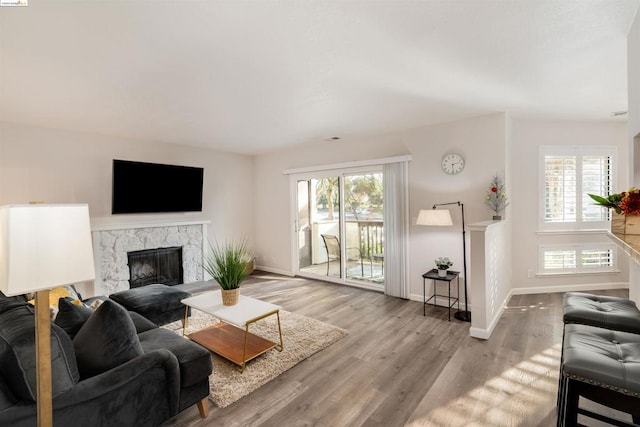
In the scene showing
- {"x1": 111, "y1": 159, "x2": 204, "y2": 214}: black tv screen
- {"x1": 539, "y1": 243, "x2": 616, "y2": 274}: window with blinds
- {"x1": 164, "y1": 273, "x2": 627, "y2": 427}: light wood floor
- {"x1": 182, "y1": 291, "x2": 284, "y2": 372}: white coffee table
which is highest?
{"x1": 111, "y1": 159, "x2": 204, "y2": 214}: black tv screen

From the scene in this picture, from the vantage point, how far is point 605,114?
4031mm

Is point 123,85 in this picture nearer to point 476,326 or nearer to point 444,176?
point 444,176

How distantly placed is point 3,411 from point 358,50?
2.75m

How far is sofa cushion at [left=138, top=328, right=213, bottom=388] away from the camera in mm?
1925

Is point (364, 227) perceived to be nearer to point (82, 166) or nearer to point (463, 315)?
point (463, 315)

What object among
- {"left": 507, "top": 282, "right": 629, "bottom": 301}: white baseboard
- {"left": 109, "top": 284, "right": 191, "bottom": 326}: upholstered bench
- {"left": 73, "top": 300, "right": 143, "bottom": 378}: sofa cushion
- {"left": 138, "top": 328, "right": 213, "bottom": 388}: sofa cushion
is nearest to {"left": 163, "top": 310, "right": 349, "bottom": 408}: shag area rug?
{"left": 109, "top": 284, "right": 191, "bottom": 326}: upholstered bench

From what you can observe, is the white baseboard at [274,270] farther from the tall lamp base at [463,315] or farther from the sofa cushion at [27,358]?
the sofa cushion at [27,358]

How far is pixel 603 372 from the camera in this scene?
1.29m

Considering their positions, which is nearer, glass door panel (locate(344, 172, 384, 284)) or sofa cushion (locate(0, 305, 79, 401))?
sofa cushion (locate(0, 305, 79, 401))

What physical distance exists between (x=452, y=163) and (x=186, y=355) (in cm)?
379

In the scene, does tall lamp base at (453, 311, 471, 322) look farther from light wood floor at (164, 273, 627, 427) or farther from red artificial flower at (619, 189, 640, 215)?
red artificial flower at (619, 189, 640, 215)

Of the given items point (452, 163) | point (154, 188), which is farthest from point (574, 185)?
point (154, 188)

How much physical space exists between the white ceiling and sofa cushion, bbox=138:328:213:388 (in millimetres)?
2131

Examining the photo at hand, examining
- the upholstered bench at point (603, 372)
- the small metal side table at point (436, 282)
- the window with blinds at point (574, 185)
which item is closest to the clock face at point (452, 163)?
the small metal side table at point (436, 282)
